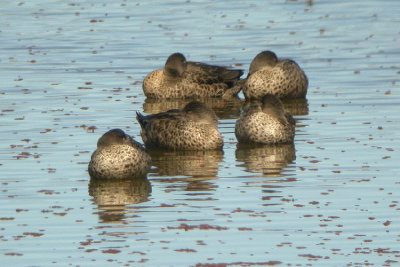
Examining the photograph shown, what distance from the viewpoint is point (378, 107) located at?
20219mm

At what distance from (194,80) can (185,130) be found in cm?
569

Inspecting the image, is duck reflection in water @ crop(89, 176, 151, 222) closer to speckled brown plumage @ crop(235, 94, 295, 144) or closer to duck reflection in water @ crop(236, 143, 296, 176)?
duck reflection in water @ crop(236, 143, 296, 176)

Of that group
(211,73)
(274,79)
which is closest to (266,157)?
(274,79)

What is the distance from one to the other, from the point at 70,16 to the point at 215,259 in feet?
71.0

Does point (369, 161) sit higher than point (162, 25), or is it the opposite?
point (162, 25)

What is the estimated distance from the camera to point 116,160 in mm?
15305

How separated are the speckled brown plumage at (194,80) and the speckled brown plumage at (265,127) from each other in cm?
491

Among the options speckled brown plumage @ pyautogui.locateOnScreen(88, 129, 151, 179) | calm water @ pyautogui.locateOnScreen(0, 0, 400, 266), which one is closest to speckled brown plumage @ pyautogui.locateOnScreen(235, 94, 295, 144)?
calm water @ pyautogui.locateOnScreen(0, 0, 400, 266)

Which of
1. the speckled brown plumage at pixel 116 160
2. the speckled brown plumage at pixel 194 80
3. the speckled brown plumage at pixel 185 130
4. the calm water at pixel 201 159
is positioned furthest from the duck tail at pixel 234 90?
the speckled brown plumage at pixel 116 160

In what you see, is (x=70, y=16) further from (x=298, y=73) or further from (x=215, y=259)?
(x=215, y=259)

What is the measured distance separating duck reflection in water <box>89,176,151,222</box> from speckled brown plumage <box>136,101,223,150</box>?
76.4 inches

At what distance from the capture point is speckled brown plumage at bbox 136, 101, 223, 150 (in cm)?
1742

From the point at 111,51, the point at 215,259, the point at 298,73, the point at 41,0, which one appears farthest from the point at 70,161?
the point at 41,0

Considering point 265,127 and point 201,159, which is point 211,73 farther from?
point 201,159
